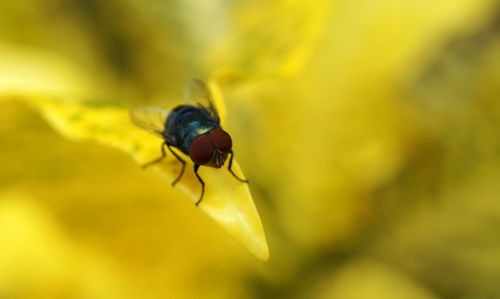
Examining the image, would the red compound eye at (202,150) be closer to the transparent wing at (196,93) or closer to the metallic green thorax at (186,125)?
the metallic green thorax at (186,125)

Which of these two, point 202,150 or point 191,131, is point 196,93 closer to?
point 191,131

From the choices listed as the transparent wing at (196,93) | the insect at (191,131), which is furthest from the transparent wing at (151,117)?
the transparent wing at (196,93)

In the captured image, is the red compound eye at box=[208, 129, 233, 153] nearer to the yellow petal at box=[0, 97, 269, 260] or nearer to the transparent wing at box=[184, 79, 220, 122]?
the yellow petal at box=[0, 97, 269, 260]

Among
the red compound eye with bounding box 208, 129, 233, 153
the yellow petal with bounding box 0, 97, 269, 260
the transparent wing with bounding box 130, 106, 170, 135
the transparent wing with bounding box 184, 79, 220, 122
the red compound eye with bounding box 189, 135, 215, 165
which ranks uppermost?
the transparent wing with bounding box 184, 79, 220, 122

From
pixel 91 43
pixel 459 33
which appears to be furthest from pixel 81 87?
pixel 459 33

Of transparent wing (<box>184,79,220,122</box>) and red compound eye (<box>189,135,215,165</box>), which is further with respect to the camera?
transparent wing (<box>184,79,220,122</box>)

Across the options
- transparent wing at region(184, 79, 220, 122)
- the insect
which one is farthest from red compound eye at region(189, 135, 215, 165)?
transparent wing at region(184, 79, 220, 122)

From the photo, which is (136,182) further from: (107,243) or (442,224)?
(442,224)

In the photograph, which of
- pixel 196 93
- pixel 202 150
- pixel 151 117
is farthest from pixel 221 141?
pixel 196 93

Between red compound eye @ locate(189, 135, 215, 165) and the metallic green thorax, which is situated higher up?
the metallic green thorax
